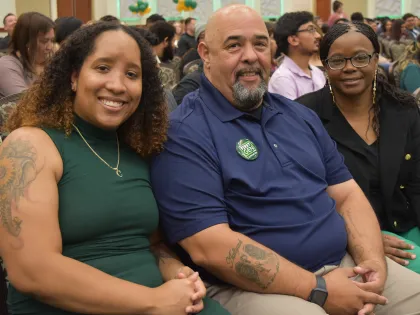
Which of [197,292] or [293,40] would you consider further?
[293,40]

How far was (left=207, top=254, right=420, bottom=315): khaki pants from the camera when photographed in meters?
1.98

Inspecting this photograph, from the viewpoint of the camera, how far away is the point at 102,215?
1.84 m

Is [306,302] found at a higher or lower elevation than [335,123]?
lower

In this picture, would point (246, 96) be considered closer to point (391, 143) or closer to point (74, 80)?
point (74, 80)

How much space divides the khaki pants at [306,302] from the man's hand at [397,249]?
0.13 meters

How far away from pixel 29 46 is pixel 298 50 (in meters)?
2.03

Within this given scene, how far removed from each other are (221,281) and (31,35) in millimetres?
3000

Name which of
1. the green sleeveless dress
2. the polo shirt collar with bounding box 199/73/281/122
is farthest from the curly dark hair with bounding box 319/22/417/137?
the green sleeveless dress

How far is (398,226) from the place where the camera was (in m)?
2.84

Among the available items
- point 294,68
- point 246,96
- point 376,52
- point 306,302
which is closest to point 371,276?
point 306,302

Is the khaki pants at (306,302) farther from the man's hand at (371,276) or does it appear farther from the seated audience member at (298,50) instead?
the seated audience member at (298,50)

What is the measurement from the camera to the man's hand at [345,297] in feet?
6.73

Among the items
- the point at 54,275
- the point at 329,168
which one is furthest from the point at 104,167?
the point at 329,168

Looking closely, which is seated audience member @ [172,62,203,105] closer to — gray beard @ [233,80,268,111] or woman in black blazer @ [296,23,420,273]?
woman in black blazer @ [296,23,420,273]
